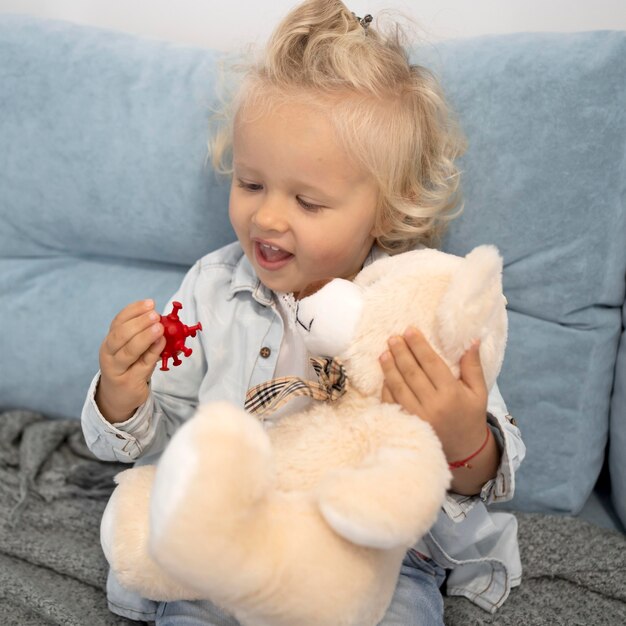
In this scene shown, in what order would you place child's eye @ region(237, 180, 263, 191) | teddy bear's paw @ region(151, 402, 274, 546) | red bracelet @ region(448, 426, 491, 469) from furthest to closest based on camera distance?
1. child's eye @ region(237, 180, 263, 191)
2. red bracelet @ region(448, 426, 491, 469)
3. teddy bear's paw @ region(151, 402, 274, 546)

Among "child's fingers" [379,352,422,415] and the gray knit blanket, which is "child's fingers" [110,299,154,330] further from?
the gray knit blanket

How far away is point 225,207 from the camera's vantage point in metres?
1.18

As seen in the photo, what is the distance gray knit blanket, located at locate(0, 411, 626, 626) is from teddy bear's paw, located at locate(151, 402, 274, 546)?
525 mm

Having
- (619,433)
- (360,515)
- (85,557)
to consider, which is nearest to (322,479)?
(360,515)

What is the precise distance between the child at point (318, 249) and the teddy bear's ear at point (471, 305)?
0.09m

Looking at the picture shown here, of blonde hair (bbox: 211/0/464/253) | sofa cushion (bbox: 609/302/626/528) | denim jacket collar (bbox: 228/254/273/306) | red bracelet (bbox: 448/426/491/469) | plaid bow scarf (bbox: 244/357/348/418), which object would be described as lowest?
sofa cushion (bbox: 609/302/626/528)

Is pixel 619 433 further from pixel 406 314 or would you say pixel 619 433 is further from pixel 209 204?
pixel 209 204

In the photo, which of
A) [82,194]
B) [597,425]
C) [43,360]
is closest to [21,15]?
[82,194]

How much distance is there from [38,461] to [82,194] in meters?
0.47

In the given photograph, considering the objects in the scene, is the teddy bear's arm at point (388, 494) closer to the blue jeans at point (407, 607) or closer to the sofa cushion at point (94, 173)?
the blue jeans at point (407, 607)

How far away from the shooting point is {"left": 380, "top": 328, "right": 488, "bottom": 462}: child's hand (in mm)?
696

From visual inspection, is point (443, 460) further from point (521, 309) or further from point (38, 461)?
point (38, 461)

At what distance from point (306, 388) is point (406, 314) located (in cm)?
13

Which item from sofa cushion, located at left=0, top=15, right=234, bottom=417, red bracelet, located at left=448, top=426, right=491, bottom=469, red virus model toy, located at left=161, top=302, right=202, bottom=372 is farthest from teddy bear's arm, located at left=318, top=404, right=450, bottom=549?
sofa cushion, located at left=0, top=15, right=234, bottom=417
